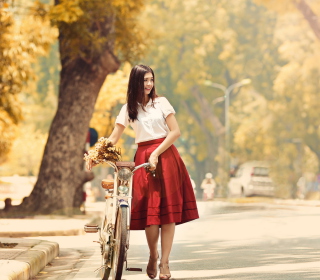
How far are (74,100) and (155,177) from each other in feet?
48.0

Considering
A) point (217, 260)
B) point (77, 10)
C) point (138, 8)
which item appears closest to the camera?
point (217, 260)

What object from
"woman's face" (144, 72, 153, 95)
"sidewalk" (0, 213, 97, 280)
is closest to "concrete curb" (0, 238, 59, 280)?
"sidewalk" (0, 213, 97, 280)

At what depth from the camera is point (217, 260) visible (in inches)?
451

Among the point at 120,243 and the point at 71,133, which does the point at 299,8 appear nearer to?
the point at 71,133

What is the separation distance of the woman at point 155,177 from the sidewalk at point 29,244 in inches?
49.2

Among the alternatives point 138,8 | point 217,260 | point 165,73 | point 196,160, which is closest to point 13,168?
point 196,160

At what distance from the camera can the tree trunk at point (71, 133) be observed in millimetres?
22812

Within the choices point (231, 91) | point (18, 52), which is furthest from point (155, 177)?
point (231, 91)

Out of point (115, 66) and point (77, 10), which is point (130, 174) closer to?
point (77, 10)

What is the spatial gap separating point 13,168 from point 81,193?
182ft

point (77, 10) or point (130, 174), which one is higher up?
point (77, 10)

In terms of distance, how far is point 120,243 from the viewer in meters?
8.00

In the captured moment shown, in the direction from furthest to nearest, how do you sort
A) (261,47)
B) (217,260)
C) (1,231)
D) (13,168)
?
(13,168)
(261,47)
(1,231)
(217,260)

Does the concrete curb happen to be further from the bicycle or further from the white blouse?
the white blouse
